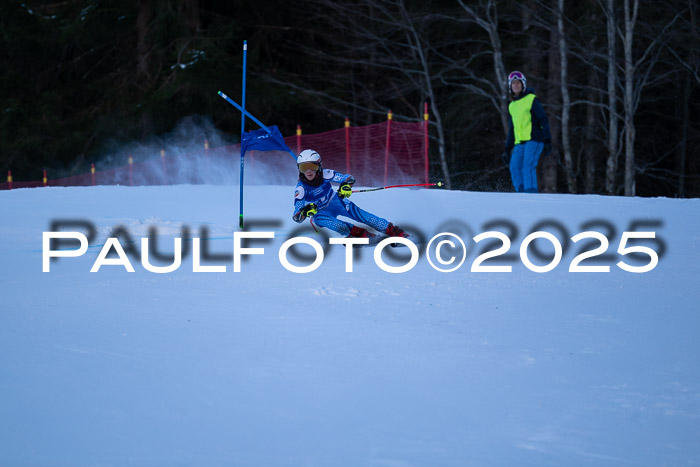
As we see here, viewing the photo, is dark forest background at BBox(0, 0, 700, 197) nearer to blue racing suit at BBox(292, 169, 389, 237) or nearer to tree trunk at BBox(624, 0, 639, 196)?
tree trunk at BBox(624, 0, 639, 196)

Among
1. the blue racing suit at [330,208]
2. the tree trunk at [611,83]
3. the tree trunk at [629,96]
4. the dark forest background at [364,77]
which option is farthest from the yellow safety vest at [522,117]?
→ the dark forest background at [364,77]

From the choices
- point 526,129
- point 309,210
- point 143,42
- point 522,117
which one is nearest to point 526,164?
point 526,129

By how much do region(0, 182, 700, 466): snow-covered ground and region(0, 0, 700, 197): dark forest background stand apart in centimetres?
1356

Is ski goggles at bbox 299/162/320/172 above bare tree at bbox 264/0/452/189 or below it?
below

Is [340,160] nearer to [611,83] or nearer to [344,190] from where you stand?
[611,83]

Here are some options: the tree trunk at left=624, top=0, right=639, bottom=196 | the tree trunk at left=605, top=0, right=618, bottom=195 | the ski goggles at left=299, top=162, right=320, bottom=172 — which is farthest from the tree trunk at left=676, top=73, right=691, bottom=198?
the ski goggles at left=299, top=162, right=320, bottom=172

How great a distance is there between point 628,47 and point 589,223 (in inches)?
395

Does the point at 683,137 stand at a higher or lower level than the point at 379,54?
lower

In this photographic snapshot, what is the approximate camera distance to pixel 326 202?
27.5ft

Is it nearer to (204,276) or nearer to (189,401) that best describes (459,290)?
(204,276)

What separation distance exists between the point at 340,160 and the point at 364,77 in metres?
10.3

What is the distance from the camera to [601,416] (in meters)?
3.79

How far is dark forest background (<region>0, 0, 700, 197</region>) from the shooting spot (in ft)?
69.4

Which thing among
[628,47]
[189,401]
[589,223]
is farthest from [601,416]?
[628,47]
